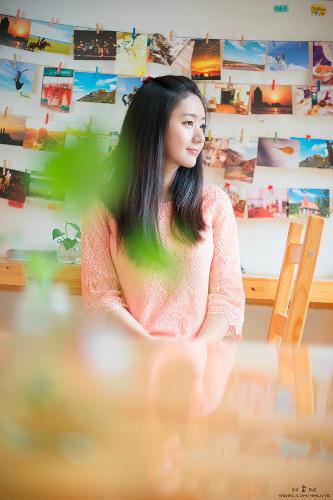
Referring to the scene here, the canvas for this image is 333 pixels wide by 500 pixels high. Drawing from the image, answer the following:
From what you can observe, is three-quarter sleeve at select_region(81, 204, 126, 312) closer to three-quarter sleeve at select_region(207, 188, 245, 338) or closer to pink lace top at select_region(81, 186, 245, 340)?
pink lace top at select_region(81, 186, 245, 340)

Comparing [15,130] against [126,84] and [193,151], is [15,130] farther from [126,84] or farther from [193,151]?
[193,151]

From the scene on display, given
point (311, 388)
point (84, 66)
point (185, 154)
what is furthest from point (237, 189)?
point (311, 388)

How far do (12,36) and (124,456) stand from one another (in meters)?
2.68

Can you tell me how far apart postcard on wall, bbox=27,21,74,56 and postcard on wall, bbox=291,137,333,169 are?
1073 millimetres

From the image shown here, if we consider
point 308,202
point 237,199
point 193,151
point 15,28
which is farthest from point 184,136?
point 15,28

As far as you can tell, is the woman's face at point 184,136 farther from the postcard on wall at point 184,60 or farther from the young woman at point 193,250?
the postcard on wall at point 184,60

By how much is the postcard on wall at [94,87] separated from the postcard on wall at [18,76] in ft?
0.65

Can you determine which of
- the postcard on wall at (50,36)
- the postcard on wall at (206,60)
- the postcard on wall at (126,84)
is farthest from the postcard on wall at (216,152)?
the postcard on wall at (50,36)

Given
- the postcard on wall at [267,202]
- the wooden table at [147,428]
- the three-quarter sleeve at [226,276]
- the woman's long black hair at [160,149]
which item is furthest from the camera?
the postcard on wall at [267,202]

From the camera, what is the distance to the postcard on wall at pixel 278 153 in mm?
2561

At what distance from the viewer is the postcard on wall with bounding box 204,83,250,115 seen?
256cm

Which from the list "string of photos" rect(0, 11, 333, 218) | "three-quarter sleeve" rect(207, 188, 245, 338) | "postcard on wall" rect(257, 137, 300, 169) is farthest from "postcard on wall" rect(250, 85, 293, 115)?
"three-quarter sleeve" rect(207, 188, 245, 338)

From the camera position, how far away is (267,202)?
256 centimetres

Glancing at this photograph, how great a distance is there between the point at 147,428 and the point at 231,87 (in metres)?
2.51
